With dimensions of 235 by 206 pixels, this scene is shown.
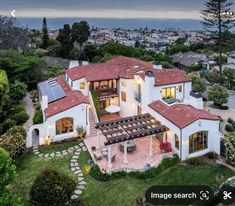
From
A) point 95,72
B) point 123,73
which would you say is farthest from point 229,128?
point 95,72

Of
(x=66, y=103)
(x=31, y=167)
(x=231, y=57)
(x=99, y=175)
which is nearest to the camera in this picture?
(x=99, y=175)

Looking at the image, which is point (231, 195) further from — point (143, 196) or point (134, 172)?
point (134, 172)

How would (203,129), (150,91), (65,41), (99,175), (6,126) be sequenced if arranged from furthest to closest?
Answer: 1. (65,41)
2. (6,126)
3. (150,91)
4. (203,129)
5. (99,175)

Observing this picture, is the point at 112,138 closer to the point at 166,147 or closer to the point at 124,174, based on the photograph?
the point at 124,174

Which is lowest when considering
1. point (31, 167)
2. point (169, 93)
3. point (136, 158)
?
A: point (31, 167)

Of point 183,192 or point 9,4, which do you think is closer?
point 183,192

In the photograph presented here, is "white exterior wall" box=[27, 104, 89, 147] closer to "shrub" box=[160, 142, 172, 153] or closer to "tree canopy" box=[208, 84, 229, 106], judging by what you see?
"shrub" box=[160, 142, 172, 153]

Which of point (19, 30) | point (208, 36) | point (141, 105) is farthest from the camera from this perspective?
point (19, 30)

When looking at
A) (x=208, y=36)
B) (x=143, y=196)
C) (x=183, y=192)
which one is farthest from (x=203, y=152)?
(x=208, y=36)
